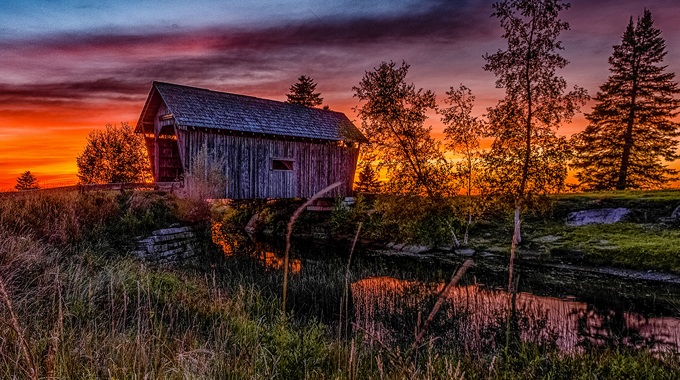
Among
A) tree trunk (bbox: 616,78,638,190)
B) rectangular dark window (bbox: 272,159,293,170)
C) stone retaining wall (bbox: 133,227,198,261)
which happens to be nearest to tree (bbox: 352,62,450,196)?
rectangular dark window (bbox: 272,159,293,170)

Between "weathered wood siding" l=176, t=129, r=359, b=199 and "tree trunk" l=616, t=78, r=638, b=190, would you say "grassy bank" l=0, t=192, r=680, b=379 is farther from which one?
"tree trunk" l=616, t=78, r=638, b=190

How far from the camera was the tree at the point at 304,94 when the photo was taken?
3750cm

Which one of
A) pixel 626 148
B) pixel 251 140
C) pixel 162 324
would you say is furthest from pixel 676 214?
pixel 162 324

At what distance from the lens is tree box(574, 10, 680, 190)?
2088 centimetres

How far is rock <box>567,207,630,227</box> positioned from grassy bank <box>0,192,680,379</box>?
37.3 ft

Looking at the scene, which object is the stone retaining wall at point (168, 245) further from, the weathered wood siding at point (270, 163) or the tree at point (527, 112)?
the tree at point (527, 112)

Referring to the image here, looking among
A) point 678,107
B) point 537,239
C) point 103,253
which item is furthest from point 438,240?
point 678,107

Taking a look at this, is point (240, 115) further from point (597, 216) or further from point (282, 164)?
point (597, 216)

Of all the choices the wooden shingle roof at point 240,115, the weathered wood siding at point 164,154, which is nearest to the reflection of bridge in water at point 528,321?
the wooden shingle roof at point 240,115

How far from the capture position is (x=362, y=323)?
6.76 meters

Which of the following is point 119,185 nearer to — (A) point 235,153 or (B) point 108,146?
(A) point 235,153

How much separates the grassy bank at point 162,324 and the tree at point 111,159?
16.3 meters

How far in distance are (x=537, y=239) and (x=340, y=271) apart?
30.0 ft

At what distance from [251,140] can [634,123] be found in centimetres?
Answer: 2298
